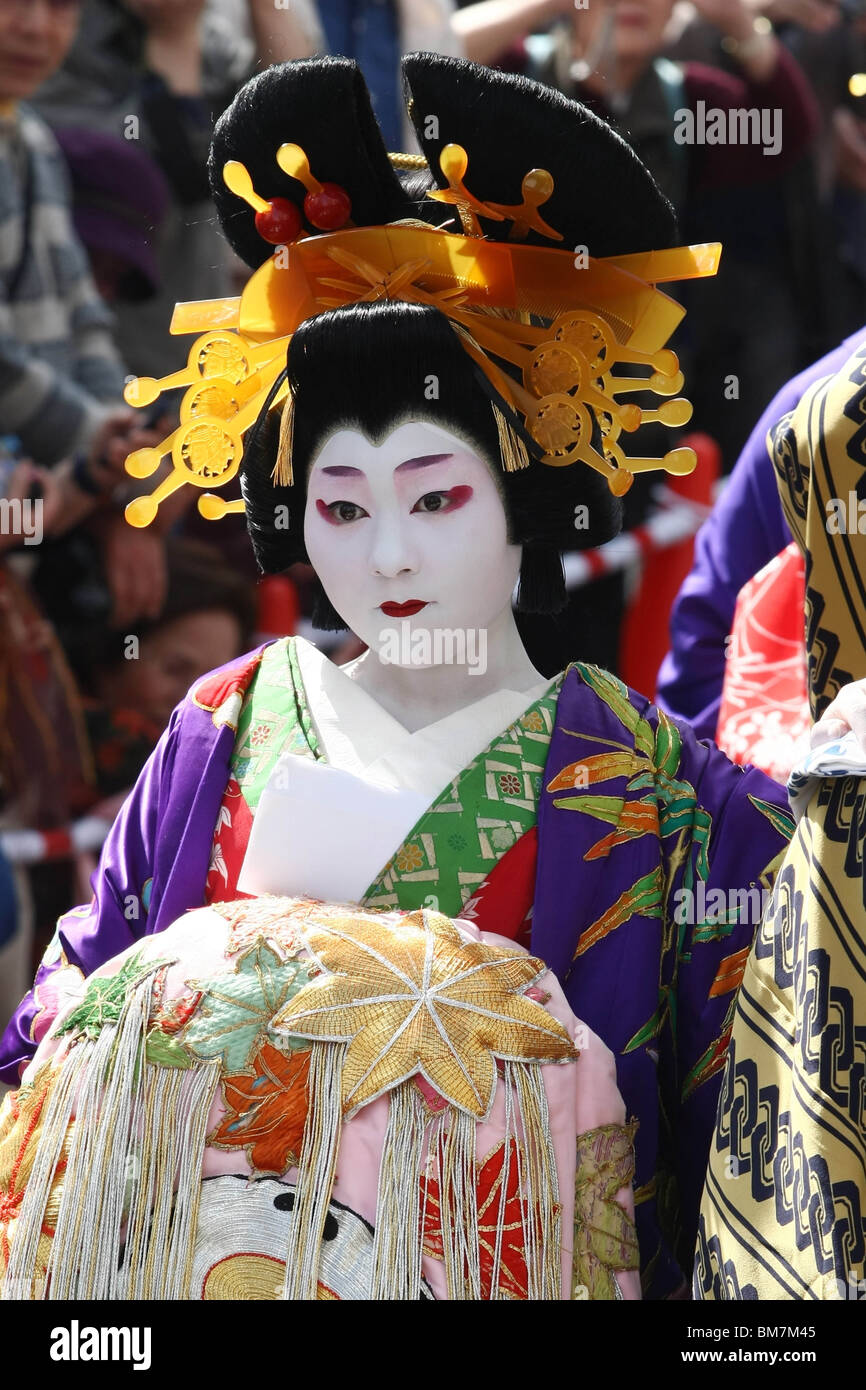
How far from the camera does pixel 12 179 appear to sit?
3.28 m

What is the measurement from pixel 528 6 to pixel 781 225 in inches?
34.6

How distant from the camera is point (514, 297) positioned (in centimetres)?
212

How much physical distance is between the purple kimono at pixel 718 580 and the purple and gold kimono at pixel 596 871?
63 centimetres

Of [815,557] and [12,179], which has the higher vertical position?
[12,179]

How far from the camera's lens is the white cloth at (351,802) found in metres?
2.03

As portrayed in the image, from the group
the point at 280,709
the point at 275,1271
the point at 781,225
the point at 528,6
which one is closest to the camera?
the point at 275,1271

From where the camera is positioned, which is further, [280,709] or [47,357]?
[47,357]

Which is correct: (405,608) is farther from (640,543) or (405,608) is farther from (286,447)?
(640,543)

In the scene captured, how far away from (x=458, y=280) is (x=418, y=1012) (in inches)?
32.0

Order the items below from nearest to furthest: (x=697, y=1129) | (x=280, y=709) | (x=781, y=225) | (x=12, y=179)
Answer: (x=697, y=1129)
(x=280, y=709)
(x=12, y=179)
(x=781, y=225)

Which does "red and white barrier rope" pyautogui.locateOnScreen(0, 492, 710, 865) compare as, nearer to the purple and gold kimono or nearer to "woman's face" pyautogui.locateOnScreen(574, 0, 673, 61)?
"woman's face" pyautogui.locateOnScreen(574, 0, 673, 61)

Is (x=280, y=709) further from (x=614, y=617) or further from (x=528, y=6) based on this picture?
(x=528, y=6)
